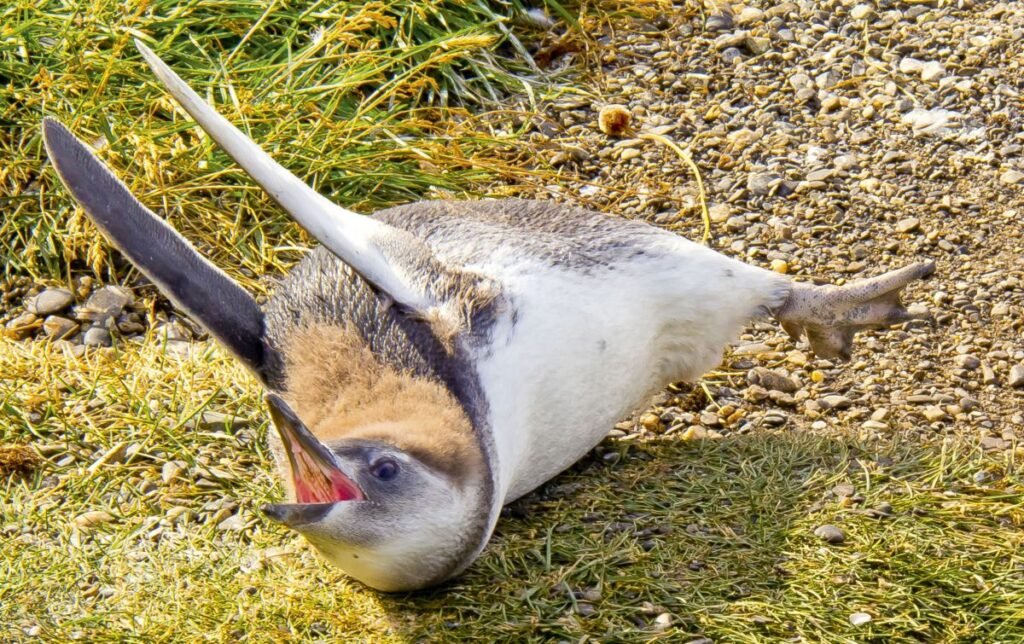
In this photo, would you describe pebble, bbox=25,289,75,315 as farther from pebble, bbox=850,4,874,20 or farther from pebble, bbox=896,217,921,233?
pebble, bbox=850,4,874,20

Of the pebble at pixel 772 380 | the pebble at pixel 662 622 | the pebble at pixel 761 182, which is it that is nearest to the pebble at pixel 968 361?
the pebble at pixel 772 380

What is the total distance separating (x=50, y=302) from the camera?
4.40m

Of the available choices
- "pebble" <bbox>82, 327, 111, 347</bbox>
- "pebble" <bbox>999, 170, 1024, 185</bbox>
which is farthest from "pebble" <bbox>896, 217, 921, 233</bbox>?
"pebble" <bbox>82, 327, 111, 347</bbox>

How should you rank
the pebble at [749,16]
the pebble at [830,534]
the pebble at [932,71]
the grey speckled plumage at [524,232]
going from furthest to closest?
the pebble at [749,16] → the pebble at [932,71] → the grey speckled plumage at [524,232] → the pebble at [830,534]

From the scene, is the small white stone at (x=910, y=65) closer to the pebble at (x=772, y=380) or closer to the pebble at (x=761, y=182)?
the pebble at (x=761, y=182)

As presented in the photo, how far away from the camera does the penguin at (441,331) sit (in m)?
2.65

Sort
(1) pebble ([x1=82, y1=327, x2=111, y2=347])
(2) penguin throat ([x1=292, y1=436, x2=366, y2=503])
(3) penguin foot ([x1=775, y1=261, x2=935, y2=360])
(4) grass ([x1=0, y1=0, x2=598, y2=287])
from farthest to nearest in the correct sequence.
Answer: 1. (4) grass ([x1=0, y1=0, x2=598, y2=287])
2. (1) pebble ([x1=82, y1=327, x2=111, y2=347])
3. (3) penguin foot ([x1=775, y1=261, x2=935, y2=360])
4. (2) penguin throat ([x1=292, y1=436, x2=366, y2=503])

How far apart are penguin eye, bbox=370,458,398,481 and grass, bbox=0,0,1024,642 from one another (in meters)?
0.48

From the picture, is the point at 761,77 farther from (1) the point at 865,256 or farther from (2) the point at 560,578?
(2) the point at 560,578

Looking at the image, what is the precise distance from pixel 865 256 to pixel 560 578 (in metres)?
1.76

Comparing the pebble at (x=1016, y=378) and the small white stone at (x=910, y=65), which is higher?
the small white stone at (x=910, y=65)

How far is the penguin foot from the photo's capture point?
3596mm

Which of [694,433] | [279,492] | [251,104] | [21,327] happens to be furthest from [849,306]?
[21,327]

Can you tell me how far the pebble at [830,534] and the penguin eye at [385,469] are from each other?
1053 mm
